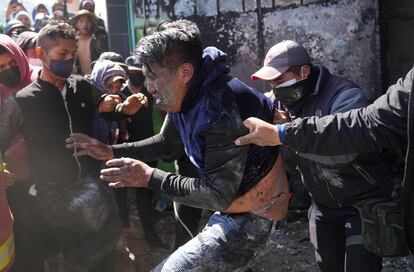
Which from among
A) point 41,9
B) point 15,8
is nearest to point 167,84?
point 15,8

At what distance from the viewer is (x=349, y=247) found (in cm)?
247

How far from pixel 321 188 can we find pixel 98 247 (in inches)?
62.1

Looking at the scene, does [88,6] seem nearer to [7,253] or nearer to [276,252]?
[276,252]

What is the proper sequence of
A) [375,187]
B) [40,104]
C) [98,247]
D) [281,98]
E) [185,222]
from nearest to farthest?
[375,187] → [281,98] → [40,104] → [98,247] → [185,222]

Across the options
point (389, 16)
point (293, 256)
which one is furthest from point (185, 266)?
Result: point (389, 16)

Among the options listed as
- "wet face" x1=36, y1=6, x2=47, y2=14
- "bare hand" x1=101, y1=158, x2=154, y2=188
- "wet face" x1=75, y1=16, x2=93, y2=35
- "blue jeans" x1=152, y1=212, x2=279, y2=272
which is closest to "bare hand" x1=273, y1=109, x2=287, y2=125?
"blue jeans" x1=152, y1=212, x2=279, y2=272

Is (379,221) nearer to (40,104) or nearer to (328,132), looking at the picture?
(328,132)

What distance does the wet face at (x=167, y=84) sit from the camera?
2.15m

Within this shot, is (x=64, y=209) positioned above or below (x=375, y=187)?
below

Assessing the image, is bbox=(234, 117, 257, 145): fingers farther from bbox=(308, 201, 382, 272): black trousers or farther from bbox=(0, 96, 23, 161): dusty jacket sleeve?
bbox=(0, 96, 23, 161): dusty jacket sleeve

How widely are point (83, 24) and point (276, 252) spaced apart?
12.8 feet

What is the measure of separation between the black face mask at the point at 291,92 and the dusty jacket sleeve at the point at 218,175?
69cm

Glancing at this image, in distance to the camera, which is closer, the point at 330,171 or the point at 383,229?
the point at 383,229

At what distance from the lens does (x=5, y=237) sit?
2.69 m
